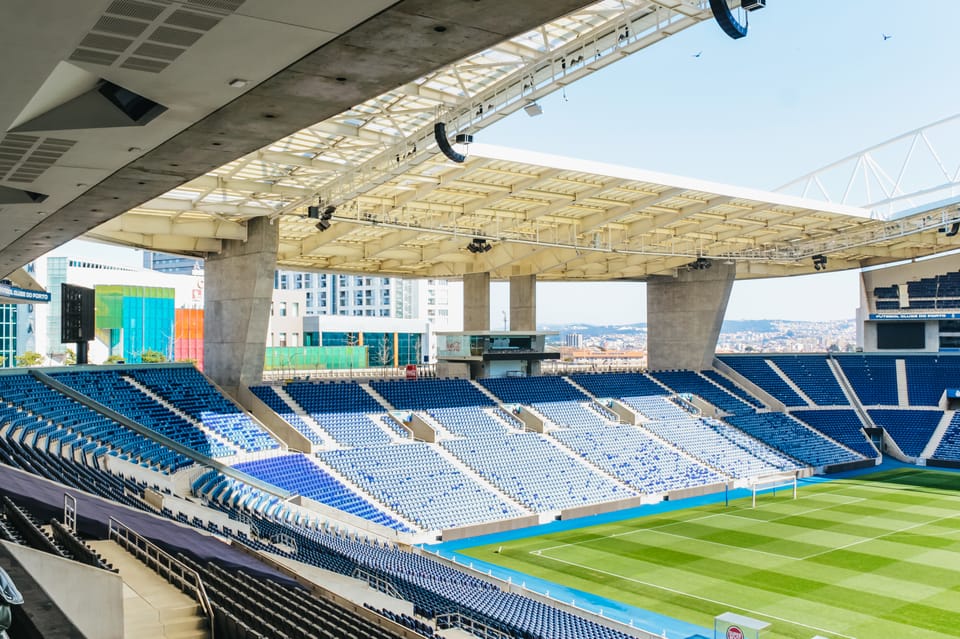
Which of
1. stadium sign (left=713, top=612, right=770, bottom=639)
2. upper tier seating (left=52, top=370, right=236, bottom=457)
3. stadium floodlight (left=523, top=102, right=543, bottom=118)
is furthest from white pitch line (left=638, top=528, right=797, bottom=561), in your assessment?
stadium floodlight (left=523, top=102, right=543, bottom=118)

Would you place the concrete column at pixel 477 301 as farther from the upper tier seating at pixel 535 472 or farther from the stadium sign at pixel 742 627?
the stadium sign at pixel 742 627

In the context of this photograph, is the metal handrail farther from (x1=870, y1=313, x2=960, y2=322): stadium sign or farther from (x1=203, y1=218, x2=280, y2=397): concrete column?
(x1=870, y1=313, x2=960, y2=322): stadium sign

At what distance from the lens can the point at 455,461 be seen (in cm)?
3744

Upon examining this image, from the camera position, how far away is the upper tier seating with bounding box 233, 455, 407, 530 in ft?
101

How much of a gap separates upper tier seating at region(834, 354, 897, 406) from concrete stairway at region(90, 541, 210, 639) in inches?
2175

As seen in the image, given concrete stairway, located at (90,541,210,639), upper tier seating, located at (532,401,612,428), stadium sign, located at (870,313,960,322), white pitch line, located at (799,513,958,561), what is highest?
stadium sign, located at (870,313,960,322)

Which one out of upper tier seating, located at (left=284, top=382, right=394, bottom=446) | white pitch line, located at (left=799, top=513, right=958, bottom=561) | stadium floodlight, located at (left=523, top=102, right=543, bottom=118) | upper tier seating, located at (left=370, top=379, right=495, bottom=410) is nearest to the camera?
stadium floodlight, located at (left=523, top=102, right=543, bottom=118)

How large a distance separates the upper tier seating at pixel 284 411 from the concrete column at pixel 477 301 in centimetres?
1666

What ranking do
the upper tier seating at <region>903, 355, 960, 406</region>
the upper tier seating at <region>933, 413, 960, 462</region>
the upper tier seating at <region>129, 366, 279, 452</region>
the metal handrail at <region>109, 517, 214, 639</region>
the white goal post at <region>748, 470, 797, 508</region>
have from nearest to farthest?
1. the metal handrail at <region>109, 517, 214, 639</region>
2. the upper tier seating at <region>129, 366, 279, 452</region>
3. the white goal post at <region>748, 470, 797, 508</region>
4. the upper tier seating at <region>933, 413, 960, 462</region>
5. the upper tier seating at <region>903, 355, 960, 406</region>

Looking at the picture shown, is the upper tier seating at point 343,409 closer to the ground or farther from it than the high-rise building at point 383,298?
closer to the ground

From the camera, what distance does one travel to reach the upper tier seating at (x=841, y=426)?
52.0 metres

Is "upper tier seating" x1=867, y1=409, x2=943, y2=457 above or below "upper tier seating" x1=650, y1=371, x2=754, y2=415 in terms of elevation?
below

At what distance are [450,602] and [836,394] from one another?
155 ft

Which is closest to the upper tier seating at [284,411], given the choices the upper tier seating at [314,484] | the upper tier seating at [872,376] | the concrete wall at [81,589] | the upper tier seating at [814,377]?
the upper tier seating at [314,484]
